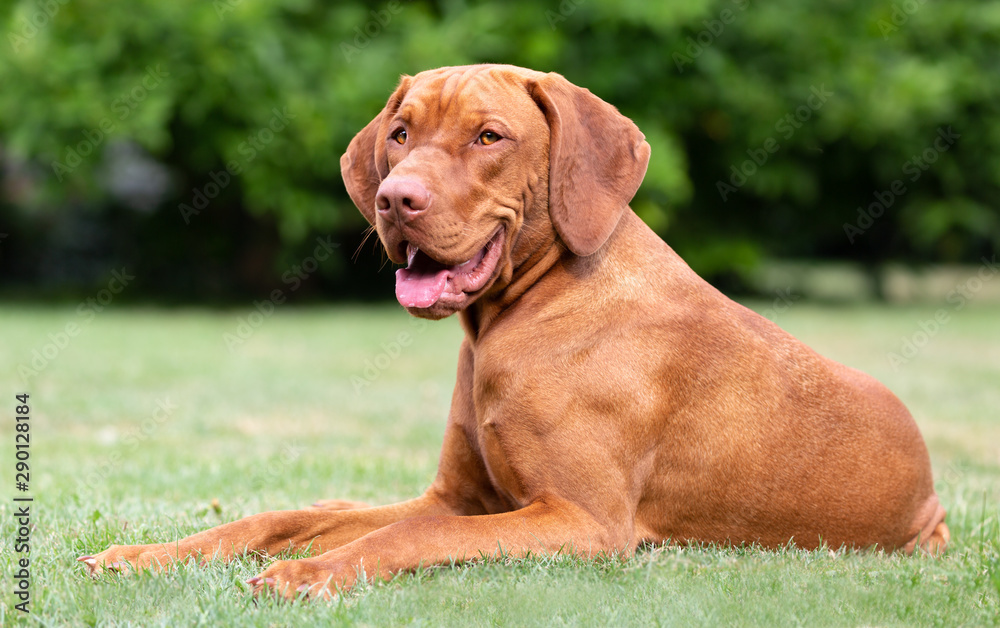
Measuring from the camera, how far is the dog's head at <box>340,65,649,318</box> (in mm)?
3562

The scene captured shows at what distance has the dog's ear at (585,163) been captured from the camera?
12.3 ft

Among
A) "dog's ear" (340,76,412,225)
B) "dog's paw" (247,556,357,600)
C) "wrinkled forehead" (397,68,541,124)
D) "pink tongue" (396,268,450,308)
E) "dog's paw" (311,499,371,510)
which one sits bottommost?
"dog's paw" (311,499,371,510)

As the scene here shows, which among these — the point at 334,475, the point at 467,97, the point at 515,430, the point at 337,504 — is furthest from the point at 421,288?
the point at 334,475

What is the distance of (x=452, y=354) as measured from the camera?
37.9 ft

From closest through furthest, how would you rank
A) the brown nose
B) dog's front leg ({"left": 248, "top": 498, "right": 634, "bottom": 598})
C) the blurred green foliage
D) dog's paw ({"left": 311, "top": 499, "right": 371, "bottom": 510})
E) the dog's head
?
dog's front leg ({"left": 248, "top": 498, "right": 634, "bottom": 598}) < the brown nose < the dog's head < dog's paw ({"left": 311, "top": 499, "right": 371, "bottom": 510}) < the blurred green foliage

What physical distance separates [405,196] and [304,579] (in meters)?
1.23

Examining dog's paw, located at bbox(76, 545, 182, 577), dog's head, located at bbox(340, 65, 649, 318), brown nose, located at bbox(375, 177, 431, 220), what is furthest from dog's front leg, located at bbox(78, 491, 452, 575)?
brown nose, located at bbox(375, 177, 431, 220)

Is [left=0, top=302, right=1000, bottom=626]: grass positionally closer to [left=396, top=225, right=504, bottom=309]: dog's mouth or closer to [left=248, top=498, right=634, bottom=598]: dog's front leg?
[left=248, top=498, right=634, bottom=598]: dog's front leg

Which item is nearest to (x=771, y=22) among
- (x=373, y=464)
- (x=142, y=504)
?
(x=373, y=464)

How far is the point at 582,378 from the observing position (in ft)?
11.7

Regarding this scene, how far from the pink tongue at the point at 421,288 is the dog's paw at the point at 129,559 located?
3.69 ft

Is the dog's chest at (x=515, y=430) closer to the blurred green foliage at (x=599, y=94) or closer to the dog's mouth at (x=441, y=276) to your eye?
→ the dog's mouth at (x=441, y=276)

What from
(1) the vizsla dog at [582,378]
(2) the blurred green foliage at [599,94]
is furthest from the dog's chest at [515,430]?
(2) the blurred green foliage at [599,94]

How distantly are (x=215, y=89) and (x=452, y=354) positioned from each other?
17.4 feet
